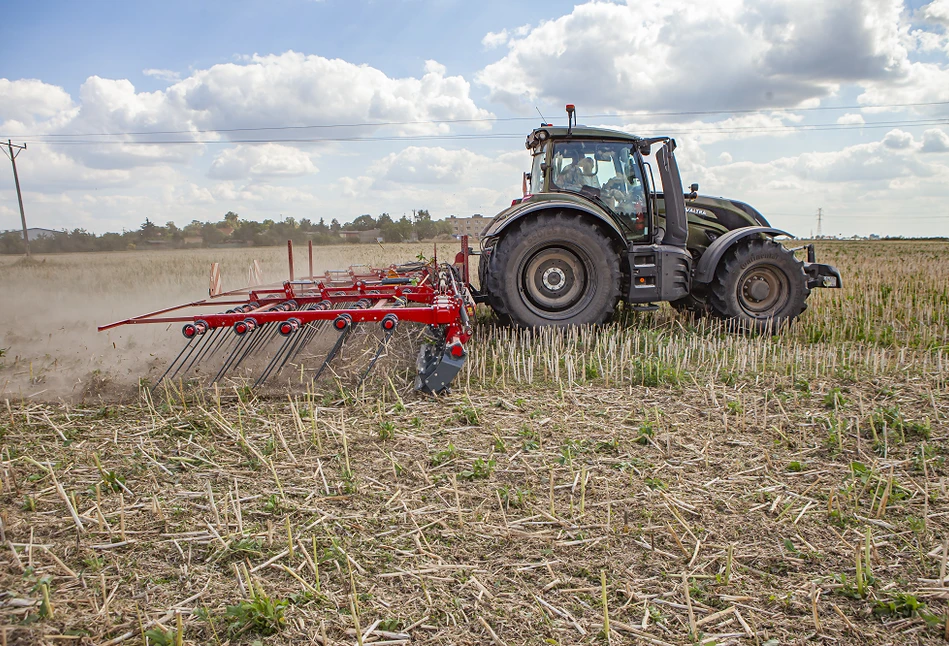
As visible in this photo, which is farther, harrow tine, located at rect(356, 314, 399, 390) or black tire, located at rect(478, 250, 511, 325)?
black tire, located at rect(478, 250, 511, 325)

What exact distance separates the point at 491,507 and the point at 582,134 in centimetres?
472

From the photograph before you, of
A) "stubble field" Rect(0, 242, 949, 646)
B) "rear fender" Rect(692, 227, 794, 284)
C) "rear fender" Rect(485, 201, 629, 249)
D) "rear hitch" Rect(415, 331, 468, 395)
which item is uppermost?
"rear fender" Rect(485, 201, 629, 249)

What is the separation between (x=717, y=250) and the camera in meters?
6.62

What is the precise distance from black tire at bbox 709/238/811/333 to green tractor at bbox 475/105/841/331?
1cm

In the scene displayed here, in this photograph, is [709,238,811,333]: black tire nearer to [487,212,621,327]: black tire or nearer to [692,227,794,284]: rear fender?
[692,227,794,284]: rear fender

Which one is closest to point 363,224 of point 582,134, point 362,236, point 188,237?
point 362,236

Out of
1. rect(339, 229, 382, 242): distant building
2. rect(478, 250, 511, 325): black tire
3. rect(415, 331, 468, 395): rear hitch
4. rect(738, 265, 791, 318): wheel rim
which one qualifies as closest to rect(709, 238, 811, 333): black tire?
rect(738, 265, 791, 318): wheel rim

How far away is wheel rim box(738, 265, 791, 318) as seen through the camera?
6809 mm

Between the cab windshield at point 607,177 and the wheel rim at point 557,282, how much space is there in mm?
804

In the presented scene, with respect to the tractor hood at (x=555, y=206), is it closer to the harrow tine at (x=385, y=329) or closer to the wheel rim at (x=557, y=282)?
the wheel rim at (x=557, y=282)

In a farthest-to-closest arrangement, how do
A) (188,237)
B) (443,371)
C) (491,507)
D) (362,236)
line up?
(362,236), (188,237), (443,371), (491,507)

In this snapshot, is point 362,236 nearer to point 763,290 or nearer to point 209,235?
point 209,235

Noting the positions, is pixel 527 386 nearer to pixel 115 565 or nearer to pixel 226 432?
pixel 226 432

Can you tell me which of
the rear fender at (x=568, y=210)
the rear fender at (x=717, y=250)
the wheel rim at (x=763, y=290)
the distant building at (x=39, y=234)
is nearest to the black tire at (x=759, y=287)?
the wheel rim at (x=763, y=290)
